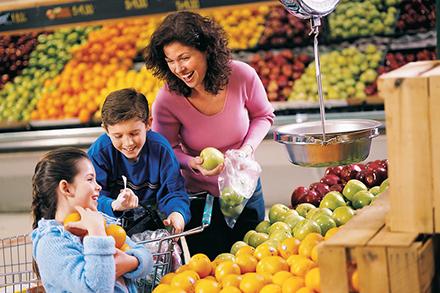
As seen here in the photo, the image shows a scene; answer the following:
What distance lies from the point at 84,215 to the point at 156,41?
106 centimetres

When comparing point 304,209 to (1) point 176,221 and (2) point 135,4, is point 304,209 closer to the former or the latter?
(1) point 176,221

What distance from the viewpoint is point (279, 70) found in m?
5.89

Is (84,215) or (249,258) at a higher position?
(84,215)

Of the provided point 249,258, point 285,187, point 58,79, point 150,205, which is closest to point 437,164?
point 249,258

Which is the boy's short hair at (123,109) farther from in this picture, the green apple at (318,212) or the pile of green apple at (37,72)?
the pile of green apple at (37,72)

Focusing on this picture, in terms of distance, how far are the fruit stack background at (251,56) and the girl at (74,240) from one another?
3221 millimetres

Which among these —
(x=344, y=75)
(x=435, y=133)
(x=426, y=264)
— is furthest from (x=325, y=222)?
(x=344, y=75)

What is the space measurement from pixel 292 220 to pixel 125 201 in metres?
0.70

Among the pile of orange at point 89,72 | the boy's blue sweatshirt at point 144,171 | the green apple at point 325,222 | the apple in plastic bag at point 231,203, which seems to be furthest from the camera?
the pile of orange at point 89,72

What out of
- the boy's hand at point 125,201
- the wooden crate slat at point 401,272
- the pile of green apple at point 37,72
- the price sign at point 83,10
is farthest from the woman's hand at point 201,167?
the pile of green apple at point 37,72

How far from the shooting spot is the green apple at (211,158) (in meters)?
3.19

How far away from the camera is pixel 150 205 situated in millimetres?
3102

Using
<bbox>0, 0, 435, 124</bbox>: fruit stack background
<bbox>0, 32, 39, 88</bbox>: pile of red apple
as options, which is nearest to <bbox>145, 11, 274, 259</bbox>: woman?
<bbox>0, 0, 435, 124</bbox>: fruit stack background

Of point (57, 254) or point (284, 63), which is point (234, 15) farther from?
point (57, 254)
